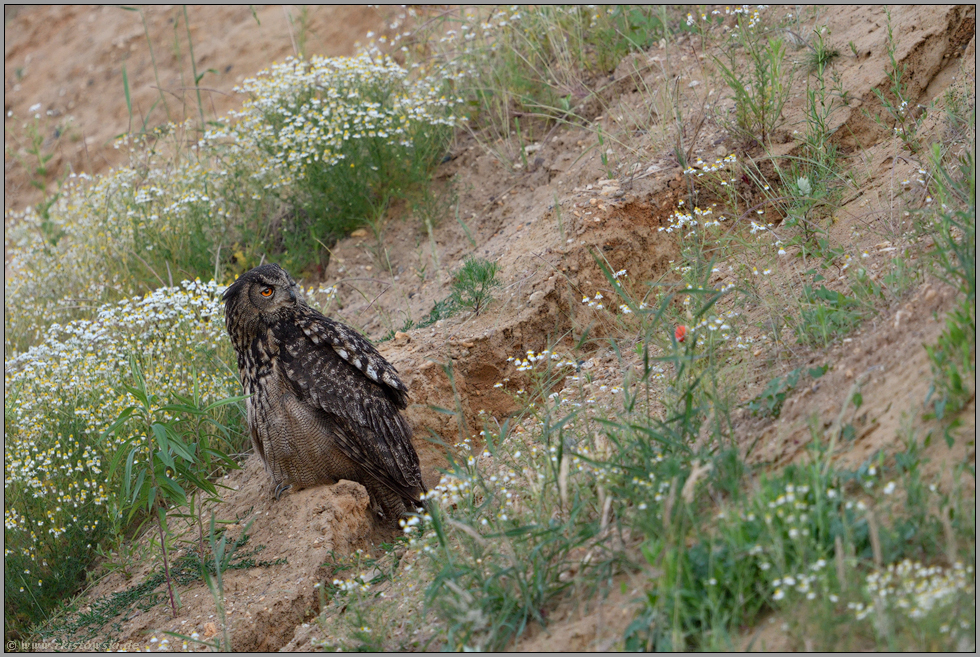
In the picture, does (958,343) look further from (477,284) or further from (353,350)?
(477,284)

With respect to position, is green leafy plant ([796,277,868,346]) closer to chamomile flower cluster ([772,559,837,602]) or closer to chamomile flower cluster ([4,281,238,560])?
chamomile flower cluster ([772,559,837,602])

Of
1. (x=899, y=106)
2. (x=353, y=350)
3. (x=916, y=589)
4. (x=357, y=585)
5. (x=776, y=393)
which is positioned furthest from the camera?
(x=899, y=106)

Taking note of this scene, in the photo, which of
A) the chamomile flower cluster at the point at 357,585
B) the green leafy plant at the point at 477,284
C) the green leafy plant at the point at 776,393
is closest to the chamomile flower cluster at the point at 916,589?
the green leafy plant at the point at 776,393

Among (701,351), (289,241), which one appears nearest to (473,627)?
(701,351)

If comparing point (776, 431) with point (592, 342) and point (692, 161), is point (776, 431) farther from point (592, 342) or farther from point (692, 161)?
point (692, 161)

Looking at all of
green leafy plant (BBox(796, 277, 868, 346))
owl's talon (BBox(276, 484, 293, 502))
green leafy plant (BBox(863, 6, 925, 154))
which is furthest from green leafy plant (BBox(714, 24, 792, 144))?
owl's talon (BBox(276, 484, 293, 502))

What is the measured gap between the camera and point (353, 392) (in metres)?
4.52

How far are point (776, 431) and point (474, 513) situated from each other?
130 cm

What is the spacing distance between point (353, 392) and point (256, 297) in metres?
0.79

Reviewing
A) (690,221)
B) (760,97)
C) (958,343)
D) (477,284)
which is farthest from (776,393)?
(760,97)

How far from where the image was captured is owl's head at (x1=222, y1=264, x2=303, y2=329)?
15.0ft

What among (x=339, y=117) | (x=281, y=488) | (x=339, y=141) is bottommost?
(x=281, y=488)

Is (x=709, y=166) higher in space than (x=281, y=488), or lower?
higher

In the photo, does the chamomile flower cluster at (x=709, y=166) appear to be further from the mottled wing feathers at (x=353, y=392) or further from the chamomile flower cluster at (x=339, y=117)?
the chamomile flower cluster at (x=339, y=117)
